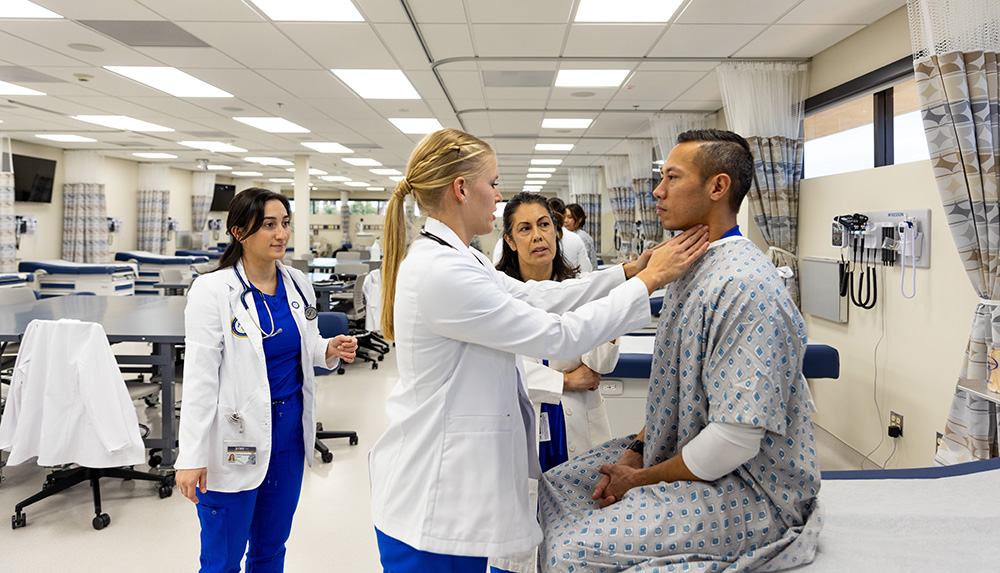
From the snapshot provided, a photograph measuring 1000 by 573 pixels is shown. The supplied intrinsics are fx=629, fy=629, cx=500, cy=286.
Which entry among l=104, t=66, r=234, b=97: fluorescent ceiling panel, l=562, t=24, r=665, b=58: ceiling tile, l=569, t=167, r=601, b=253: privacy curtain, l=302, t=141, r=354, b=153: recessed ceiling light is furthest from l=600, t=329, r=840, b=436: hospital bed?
l=569, t=167, r=601, b=253: privacy curtain

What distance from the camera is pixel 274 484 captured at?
2.17 meters

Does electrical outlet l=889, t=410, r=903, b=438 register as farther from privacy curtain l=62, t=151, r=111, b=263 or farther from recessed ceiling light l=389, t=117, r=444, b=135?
privacy curtain l=62, t=151, r=111, b=263

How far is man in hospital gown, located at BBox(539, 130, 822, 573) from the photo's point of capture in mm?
1297

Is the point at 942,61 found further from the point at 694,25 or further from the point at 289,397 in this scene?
the point at 289,397

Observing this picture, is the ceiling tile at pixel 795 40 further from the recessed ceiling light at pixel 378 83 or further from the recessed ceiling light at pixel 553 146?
the recessed ceiling light at pixel 553 146

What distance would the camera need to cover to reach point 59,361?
323 centimetres

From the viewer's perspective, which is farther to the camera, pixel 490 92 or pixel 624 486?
pixel 490 92

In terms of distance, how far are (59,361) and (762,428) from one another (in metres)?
3.40

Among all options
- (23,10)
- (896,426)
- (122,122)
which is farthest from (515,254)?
(122,122)

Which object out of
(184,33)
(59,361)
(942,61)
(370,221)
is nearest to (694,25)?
(942,61)

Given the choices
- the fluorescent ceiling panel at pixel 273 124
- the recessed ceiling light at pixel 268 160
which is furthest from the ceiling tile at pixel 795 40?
the recessed ceiling light at pixel 268 160

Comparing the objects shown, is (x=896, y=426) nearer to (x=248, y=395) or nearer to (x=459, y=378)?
(x=459, y=378)

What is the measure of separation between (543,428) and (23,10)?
474 centimetres

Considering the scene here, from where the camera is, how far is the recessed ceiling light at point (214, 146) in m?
10.7
